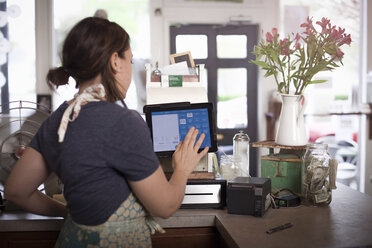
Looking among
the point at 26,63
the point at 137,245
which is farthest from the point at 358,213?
the point at 26,63

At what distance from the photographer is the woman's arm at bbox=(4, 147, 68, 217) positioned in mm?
1142

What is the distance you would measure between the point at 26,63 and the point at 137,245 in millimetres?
2753

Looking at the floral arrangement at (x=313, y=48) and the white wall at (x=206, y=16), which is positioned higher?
the white wall at (x=206, y=16)

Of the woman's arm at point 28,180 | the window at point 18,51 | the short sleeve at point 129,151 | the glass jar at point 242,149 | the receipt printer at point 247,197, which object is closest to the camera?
the short sleeve at point 129,151

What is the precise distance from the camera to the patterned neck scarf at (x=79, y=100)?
101cm

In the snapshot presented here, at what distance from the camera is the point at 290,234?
Result: 1.29 meters

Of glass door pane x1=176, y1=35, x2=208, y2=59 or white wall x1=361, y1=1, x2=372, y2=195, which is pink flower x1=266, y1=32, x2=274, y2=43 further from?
white wall x1=361, y1=1, x2=372, y2=195

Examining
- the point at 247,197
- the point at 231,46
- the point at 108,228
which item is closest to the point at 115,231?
the point at 108,228

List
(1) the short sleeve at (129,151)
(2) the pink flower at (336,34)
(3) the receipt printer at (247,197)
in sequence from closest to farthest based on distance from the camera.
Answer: (1) the short sleeve at (129,151)
(3) the receipt printer at (247,197)
(2) the pink flower at (336,34)

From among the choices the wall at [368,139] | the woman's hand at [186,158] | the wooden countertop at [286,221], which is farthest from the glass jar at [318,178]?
the wall at [368,139]

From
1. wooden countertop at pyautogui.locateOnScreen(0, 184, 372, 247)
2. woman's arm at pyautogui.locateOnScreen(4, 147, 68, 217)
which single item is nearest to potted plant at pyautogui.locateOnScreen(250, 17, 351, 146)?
wooden countertop at pyautogui.locateOnScreen(0, 184, 372, 247)

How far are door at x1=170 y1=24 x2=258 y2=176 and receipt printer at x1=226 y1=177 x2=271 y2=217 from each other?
2.28m

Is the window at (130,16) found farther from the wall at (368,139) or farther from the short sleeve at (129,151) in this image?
the short sleeve at (129,151)

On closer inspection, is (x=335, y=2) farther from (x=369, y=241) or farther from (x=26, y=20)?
(x=369, y=241)
